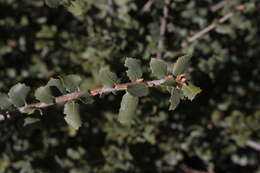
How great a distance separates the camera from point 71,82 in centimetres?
141

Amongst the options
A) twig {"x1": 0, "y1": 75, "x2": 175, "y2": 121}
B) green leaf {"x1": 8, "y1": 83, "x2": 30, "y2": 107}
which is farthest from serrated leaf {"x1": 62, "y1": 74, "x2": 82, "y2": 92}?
green leaf {"x1": 8, "y1": 83, "x2": 30, "y2": 107}

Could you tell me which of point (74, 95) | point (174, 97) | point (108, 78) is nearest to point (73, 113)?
point (74, 95)

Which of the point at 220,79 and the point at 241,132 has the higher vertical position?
A: the point at 220,79

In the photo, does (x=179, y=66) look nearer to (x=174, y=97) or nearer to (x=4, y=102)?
(x=174, y=97)

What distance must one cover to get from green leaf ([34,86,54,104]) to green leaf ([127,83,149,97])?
275 millimetres

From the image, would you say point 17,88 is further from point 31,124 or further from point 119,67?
point 119,67

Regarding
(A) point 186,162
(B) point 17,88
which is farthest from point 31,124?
(A) point 186,162

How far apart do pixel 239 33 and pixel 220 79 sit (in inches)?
13.7

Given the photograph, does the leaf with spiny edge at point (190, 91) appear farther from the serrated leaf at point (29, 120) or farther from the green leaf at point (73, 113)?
the serrated leaf at point (29, 120)

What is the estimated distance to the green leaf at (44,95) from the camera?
4.54ft

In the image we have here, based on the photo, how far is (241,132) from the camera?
2494mm

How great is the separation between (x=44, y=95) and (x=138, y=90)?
319 mm

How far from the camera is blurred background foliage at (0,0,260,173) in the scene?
215cm

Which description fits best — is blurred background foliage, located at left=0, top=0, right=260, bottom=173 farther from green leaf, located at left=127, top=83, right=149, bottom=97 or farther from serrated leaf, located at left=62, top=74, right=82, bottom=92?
green leaf, located at left=127, top=83, right=149, bottom=97
